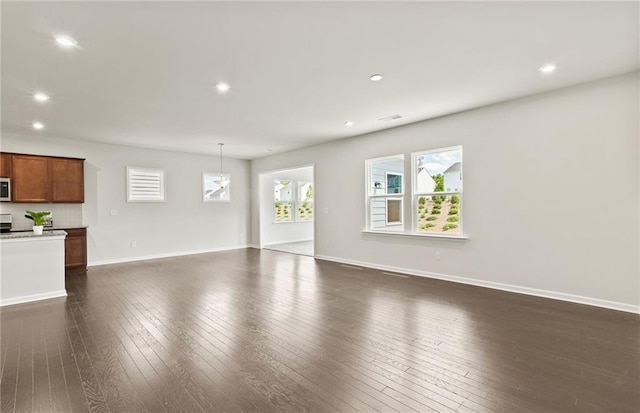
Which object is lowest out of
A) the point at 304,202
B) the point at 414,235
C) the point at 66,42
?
the point at 414,235

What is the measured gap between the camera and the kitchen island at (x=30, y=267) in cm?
412

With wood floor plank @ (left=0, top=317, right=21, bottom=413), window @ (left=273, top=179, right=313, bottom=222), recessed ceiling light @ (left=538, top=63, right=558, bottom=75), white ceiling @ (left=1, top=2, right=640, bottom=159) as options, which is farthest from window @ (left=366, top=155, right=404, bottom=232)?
wood floor plank @ (left=0, top=317, right=21, bottom=413)

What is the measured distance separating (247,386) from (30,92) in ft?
14.6

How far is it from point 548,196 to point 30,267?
7158 mm

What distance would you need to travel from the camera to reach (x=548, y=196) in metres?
4.11

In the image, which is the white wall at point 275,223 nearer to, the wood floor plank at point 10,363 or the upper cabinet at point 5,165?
the upper cabinet at point 5,165

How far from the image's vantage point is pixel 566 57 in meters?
3.13

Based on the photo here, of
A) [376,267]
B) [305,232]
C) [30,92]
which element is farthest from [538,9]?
[305,232]

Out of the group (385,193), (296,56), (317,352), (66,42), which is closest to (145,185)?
(66,42)

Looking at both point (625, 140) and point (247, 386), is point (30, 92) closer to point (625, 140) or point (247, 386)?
point (247, 386)

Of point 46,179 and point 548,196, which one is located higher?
point 46,179

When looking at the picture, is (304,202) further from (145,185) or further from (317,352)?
(317,352)

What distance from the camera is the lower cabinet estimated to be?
6180 millimetres

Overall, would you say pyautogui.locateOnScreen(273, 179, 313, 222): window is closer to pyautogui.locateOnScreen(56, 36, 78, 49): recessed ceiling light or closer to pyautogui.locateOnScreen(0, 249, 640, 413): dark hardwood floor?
pyautogui.locateOnScreen(0, 249, 640, 413): dark hardwood floor
